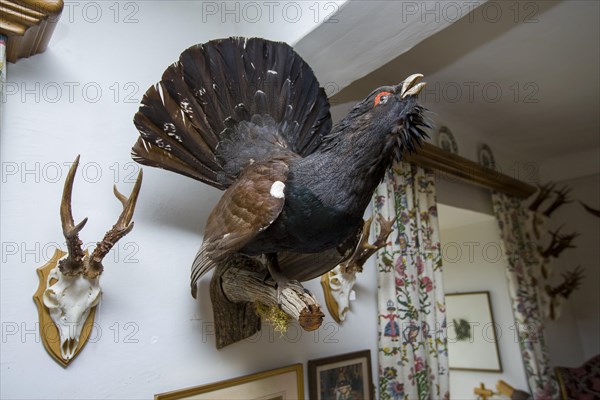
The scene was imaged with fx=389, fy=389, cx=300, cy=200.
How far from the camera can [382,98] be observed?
782 millimetres

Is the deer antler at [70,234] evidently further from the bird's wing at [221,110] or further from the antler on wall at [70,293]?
the bird's wing at [221,110]

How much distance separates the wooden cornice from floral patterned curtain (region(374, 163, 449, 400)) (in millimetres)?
66

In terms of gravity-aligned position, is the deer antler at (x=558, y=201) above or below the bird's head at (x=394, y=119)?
above

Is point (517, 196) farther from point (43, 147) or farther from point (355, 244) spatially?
point (43, 147)

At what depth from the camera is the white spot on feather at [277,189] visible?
0.79 metres

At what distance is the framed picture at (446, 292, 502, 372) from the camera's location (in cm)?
250

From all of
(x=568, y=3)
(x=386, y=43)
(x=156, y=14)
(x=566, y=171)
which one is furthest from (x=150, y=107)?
(x=566, y=171)

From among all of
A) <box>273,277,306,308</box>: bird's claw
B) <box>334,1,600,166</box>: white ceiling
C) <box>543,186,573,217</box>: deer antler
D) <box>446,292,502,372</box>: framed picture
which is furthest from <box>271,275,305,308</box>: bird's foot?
<box>543,186,573,217</box>: deer antler

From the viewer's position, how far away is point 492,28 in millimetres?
1556

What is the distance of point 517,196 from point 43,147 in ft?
9.02

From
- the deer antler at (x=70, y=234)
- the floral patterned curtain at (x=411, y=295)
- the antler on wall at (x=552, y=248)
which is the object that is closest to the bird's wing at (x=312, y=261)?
the deer antler at (x=70, y=234)

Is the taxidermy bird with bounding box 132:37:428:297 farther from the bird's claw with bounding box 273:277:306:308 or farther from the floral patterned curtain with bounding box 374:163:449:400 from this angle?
the floral patterned curtain with bounding box 374:163:449:400

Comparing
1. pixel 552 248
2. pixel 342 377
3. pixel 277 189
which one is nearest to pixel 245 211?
pixel 277 189

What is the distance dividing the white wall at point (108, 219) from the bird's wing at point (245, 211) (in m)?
0.25
